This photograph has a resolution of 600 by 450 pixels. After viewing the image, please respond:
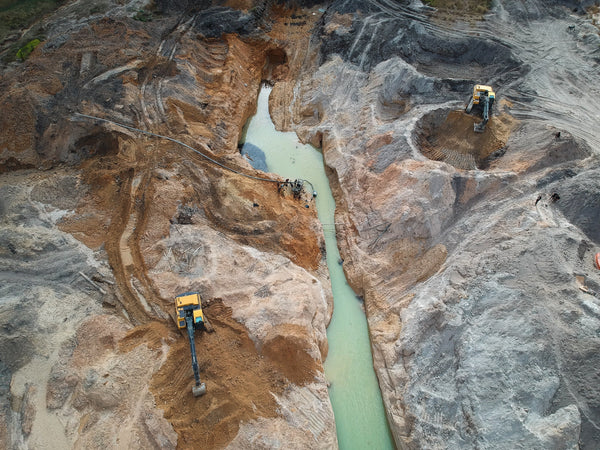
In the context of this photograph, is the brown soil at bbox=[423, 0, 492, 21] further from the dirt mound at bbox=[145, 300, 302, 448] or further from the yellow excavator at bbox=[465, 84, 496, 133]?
the dirt mound at bbox=[145, 300, 302, 448]

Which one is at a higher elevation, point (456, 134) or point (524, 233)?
point (456, 134)

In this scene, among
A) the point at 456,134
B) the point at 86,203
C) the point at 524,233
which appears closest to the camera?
the point at 524,233

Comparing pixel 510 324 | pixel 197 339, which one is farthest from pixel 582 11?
pixel 197 339

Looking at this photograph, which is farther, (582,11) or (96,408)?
(582,11)

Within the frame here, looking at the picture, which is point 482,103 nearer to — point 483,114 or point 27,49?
point 483,114

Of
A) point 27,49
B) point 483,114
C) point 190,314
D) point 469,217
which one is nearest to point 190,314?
point 190,314

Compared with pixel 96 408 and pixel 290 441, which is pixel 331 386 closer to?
pixel 290 441

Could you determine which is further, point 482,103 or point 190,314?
point 482,103
